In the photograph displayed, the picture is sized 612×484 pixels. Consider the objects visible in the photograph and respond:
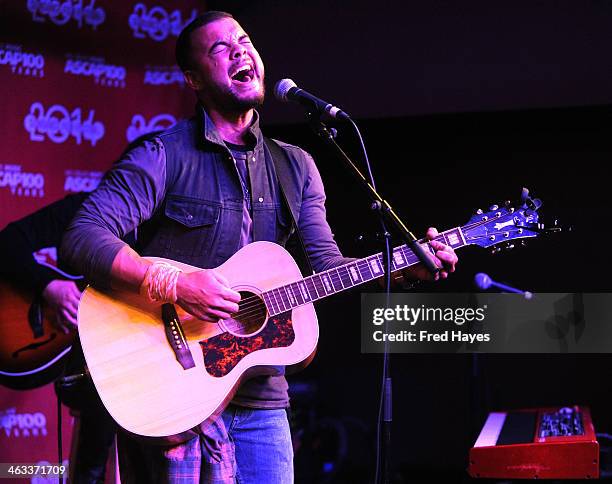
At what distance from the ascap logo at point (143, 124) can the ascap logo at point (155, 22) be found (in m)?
0.54

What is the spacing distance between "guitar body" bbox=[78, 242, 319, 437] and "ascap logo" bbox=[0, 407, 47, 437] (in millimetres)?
2569

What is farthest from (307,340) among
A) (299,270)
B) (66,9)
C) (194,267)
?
(66,9)

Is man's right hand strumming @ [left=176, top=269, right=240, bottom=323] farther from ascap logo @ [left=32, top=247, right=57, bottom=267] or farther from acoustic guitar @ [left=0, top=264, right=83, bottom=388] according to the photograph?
ascap logo @ [left=32, top=247, right=57, bottom=267]

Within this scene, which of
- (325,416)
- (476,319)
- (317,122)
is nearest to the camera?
(317,122)

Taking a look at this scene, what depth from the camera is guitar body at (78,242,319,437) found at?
8.27ft

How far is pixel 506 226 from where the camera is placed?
288cm

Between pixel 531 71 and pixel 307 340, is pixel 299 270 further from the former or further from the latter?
pixel 531 71

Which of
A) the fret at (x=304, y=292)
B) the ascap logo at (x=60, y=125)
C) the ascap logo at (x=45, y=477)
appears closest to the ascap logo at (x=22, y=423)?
the ascap logo at (x=45, y=477)

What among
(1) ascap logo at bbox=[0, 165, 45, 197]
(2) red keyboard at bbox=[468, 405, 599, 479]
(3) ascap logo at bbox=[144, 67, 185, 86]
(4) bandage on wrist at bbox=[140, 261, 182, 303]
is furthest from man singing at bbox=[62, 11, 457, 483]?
(3) ascap logo at bbox=[144, 67, 185, 86]

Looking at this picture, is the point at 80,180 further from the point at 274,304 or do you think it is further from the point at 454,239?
the point at 454,239

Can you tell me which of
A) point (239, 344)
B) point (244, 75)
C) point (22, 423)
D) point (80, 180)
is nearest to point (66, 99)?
point (80, 180)

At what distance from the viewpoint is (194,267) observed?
268cm

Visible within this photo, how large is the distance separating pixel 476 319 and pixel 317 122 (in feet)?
12.0

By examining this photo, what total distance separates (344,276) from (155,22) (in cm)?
347
